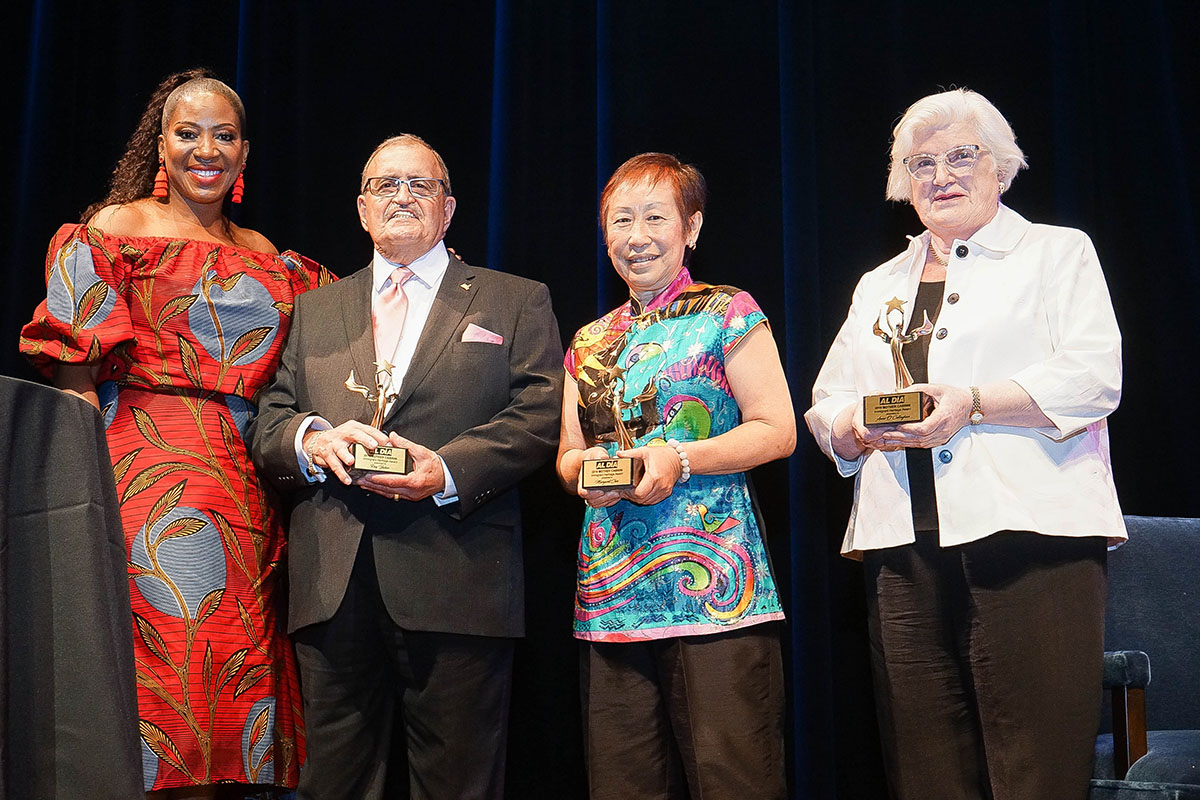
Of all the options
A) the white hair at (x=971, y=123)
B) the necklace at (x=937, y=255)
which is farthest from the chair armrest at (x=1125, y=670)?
the white hair at (x=971, y=123)

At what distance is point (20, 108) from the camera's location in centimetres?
369

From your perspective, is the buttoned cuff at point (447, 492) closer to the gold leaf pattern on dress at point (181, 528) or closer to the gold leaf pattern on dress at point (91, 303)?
the gold leaf pattern on dress at point (181, 528)

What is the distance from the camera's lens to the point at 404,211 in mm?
2654

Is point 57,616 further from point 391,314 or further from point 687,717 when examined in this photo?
point 391,314

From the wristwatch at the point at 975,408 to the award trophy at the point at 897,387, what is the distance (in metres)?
0.08

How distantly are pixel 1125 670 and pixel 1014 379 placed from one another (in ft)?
2.02

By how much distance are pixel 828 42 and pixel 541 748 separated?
2.18 meters

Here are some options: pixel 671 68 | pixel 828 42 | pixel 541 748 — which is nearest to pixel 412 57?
pixel 671 68

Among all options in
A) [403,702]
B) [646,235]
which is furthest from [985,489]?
[403,702]

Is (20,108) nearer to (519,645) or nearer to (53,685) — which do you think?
(519,645)

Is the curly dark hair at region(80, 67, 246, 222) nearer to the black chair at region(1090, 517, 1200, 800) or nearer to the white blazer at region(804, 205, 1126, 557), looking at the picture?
the white blazer at region(804, 205, 1126, 557)

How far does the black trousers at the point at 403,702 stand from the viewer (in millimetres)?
2320

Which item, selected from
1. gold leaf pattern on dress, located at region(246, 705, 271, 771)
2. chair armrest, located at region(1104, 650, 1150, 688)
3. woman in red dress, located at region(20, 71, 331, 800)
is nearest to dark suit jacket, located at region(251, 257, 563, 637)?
woman in red dress, located at region(20, 71, 331, 800)

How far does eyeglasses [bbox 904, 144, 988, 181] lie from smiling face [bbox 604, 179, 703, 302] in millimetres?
522
